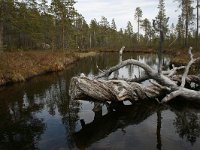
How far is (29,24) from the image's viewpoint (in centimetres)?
5031

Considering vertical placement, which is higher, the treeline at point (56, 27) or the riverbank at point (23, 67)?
the treeline at point (56, 27)

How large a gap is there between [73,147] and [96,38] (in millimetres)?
103076

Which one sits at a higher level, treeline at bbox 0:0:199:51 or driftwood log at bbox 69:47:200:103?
treeline at bbox 0:0:199:51

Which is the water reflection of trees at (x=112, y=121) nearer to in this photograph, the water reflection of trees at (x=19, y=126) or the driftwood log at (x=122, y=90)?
the driftwood log at (x=122, y=90)

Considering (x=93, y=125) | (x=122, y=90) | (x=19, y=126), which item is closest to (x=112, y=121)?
(x=93, y=125)

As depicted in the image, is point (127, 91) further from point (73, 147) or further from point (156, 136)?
point (73, 147)

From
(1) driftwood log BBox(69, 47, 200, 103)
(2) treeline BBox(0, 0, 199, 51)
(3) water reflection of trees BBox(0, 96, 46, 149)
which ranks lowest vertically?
(3) water reflection of trees BBox(0, 96, 46, 149)

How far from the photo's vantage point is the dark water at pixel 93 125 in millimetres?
9163

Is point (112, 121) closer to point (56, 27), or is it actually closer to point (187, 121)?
point (187, 121)

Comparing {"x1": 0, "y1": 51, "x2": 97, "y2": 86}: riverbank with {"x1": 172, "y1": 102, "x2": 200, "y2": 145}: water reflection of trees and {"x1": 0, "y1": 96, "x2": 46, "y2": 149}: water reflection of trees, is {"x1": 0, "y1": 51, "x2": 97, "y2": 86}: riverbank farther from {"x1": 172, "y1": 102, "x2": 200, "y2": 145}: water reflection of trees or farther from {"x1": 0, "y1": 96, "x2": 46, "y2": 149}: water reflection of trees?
{"x1": 172, "y1": 102, "x2": 200, "y2": 145}: water reflection of trees

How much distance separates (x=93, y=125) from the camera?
1112 cm

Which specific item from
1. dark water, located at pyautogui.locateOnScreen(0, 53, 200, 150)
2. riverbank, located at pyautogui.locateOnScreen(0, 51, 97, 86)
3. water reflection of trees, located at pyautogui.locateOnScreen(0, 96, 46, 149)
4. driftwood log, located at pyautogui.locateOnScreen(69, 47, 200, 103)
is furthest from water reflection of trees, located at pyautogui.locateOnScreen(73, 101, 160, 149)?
riverbank, located at pyautogui.locateOnScreen(0, 51, 97, 86)

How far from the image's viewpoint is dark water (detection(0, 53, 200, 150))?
9163mm

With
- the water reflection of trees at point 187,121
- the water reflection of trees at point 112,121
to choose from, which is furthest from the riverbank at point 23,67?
the water reflection of trees at point 187,121
